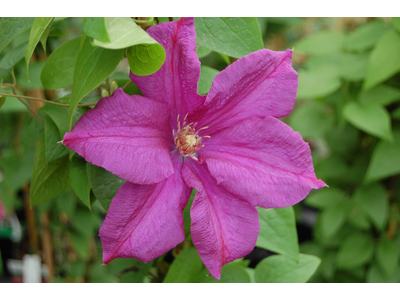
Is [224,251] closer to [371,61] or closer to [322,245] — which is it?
[371,61]

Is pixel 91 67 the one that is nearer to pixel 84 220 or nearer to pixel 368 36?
pixel 84 220

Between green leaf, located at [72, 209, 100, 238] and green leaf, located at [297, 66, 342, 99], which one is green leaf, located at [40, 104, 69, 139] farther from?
green leaf, located at [297, 66, 342, 99]

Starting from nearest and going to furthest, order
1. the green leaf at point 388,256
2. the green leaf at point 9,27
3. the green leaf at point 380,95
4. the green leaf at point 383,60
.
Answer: the green leaf at point 9,27, the green leaf at point 383,60, the green leaf at point 380,95, the green leaf at point 388,256

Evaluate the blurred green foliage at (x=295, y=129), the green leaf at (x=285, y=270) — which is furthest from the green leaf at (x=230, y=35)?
the green leaf at (x=285, y=270)

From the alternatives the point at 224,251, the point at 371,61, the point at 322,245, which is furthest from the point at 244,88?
the point at 322,245

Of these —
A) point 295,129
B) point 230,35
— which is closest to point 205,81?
point 230,35

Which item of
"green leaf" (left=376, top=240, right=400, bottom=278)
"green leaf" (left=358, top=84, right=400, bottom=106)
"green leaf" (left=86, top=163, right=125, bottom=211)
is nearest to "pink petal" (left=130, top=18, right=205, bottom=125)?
"green leaf" (left=86, top=163, right=125, bottom=211)

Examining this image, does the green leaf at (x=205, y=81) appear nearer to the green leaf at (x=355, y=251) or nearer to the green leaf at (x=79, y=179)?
the green leaf at (x=79, y=179)
